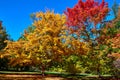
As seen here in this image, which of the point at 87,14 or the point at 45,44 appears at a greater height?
the point at 87,14

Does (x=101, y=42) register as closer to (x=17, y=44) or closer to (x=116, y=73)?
(x=116, y=73)

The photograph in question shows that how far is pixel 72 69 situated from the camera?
30.4m

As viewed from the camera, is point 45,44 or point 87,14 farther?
point 87,14

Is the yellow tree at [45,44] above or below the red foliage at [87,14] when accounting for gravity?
below

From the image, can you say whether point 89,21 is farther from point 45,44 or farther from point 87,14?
point 45,44

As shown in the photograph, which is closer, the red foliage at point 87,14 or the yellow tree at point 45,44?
the yellow tree at point 45,44

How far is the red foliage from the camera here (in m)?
30.5

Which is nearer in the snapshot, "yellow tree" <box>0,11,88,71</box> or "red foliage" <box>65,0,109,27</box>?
"yellow tree" <box>0,11,88,71</box>

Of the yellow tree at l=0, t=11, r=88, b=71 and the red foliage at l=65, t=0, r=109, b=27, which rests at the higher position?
the red foliage at l=65, t=0, r=109, b=27

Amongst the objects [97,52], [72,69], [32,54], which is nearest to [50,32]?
[32,54]

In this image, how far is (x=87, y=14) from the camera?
1203 inches

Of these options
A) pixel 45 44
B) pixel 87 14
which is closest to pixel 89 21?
pixel 87 14

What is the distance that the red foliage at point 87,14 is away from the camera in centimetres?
3055

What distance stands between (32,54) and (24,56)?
0.84m
